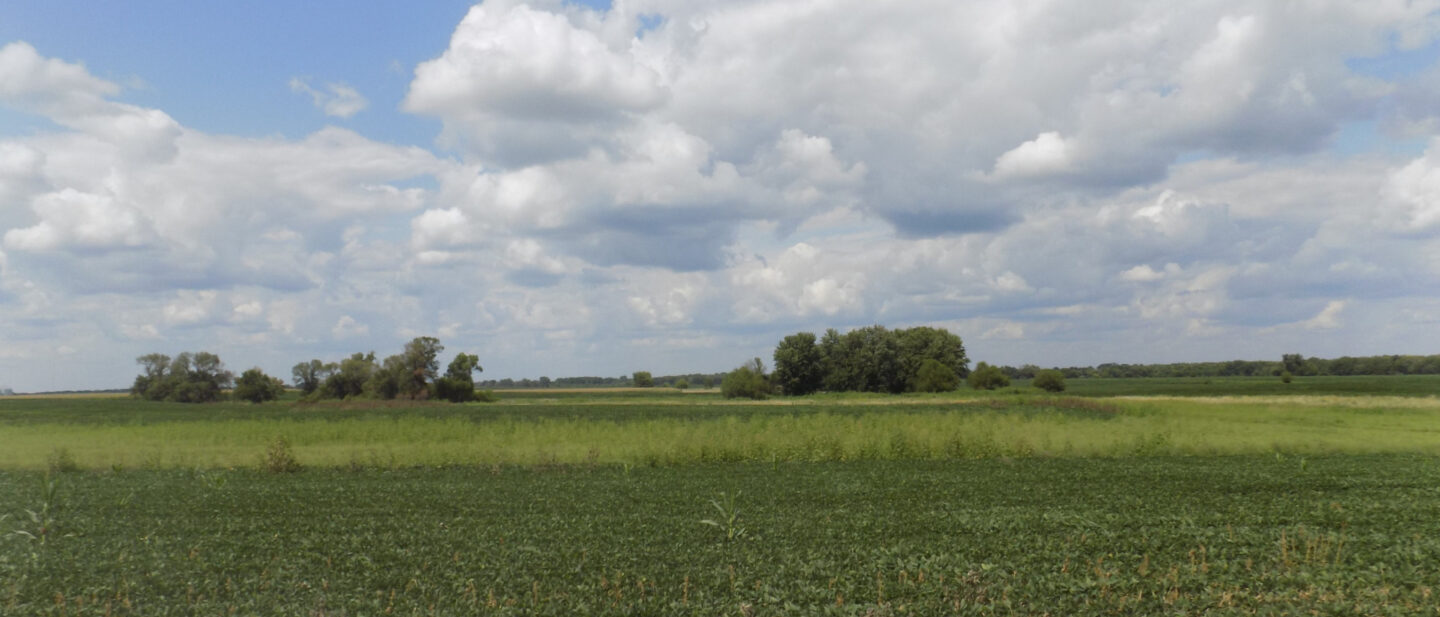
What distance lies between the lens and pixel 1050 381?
78938mm

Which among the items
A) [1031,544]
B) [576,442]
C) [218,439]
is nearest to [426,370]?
[218,439]

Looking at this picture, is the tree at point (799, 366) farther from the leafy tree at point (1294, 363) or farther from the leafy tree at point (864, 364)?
the leafy tree at point (1294, 363)

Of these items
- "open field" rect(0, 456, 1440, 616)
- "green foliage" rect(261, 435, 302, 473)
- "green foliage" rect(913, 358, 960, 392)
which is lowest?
"open field" rect(0, 456, 1440, 616)

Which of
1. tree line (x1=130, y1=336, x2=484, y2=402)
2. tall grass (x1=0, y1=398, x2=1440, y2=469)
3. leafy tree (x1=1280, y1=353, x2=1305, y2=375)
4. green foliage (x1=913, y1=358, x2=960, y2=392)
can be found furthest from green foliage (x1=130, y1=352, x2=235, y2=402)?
leafy tree (x1=1280, y1=353, x2=1305, y2=375)

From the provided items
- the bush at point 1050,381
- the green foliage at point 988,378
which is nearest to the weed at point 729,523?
the bush at point 1050,381

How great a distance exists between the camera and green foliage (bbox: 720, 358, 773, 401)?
94.0 m

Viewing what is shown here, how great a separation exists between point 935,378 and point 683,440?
63422 mm

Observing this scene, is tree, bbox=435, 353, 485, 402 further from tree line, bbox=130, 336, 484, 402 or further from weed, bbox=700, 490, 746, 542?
weed, bbox=700, 490, 746, 542

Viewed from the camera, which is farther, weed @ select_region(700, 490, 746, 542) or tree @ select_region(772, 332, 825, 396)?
tree @ select_region(772, 332, 825, 396)

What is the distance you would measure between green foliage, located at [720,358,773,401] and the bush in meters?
30.7

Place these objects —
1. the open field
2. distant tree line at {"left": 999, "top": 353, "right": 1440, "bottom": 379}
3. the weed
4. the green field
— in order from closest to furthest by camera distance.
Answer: the open field → the green field → the weed → distant tree line at {"left": 999, "top": 353, "right": 1440, "bottom": 379}

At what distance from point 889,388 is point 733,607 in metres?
86.4

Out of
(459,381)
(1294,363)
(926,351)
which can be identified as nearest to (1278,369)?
(1294,363)

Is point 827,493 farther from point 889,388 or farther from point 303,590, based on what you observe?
point 889,388
